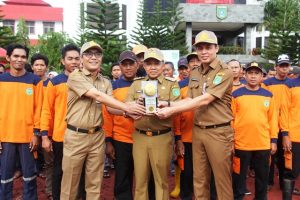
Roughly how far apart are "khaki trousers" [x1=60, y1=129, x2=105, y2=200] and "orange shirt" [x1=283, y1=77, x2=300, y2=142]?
2.14 meters

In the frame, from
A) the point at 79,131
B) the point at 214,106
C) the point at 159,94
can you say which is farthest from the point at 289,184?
the point at 79,131

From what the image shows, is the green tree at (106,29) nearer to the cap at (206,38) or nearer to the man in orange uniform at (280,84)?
the man in orange uniform at (280,84)

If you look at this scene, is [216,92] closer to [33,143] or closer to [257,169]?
[257,169]

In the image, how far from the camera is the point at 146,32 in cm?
1811

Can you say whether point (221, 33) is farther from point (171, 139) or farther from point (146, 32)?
point (171, 139)

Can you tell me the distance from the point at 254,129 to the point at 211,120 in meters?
0.69

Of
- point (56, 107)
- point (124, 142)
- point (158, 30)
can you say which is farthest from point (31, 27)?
point (124, 142)

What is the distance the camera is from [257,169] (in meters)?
3.70

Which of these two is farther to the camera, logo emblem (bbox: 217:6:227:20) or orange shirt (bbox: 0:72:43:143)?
logo emblem (bbox: 217:6:227:20)

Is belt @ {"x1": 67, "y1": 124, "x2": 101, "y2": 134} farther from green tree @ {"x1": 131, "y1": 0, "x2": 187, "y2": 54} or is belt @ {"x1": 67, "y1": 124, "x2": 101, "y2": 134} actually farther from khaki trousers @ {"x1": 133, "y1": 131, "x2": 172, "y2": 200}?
green tree @ {"x1": 131, "y1": 0, "x2": 187, "y2": 54}

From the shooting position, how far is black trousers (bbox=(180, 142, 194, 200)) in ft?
12.5

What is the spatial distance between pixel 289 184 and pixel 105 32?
529 inches

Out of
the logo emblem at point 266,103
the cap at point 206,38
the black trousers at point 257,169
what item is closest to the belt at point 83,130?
the cap at point 206,38

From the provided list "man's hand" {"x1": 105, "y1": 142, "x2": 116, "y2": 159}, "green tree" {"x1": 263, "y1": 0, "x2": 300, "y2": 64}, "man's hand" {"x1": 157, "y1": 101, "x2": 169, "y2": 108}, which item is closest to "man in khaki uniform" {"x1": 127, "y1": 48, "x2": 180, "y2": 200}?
"man's hand" {"x1": 157, "y1": 101, "x2": 169, "y2": 108}
